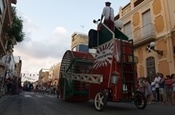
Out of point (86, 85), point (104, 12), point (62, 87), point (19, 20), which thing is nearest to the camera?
point (104, 12)

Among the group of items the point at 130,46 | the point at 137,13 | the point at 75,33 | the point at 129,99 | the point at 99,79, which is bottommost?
the point at 129,99

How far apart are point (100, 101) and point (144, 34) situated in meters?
12.7

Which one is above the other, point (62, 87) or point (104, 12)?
point (104, 12)

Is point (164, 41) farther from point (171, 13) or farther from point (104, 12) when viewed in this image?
point (104, 12)

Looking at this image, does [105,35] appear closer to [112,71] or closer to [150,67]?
[112,71]

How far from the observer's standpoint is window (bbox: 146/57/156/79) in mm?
17820

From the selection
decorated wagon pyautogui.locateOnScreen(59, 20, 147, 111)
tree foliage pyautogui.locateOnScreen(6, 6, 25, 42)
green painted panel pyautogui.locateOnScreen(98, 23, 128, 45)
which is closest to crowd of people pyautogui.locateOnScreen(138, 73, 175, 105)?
decorated wagon pyautogui.locateOnScreen(59, 20, 147, 111)

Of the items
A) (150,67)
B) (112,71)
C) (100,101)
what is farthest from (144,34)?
(100,101)

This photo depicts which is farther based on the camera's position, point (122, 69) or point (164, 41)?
point (164, 41)

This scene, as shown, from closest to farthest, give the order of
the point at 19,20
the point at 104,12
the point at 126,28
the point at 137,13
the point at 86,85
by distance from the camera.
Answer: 1. the point at 104,12
2. the point at 86,85
3. the point at 137,13
4. the point at 126,28
5. the point at 19,20

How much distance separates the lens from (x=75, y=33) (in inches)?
1902

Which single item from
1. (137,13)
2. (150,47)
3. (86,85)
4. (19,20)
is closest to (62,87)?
(86,85)

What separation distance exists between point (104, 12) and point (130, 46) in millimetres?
1784

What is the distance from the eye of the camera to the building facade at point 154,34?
16359 millimetres
